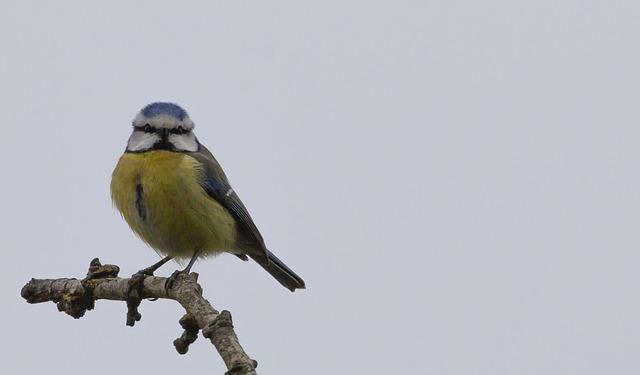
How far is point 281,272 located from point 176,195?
1.23 m

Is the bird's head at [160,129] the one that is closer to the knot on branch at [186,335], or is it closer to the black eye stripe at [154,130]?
the black eye stripe at [154,130]

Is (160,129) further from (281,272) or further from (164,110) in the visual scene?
(281,272)

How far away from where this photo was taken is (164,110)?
6.13 metres

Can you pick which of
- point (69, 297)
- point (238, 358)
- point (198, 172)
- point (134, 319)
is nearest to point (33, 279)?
point (69, 297)

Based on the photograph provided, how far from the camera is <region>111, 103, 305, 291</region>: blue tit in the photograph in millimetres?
5730

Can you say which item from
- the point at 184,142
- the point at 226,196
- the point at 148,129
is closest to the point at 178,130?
the point at 184,142

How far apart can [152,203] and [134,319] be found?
1303mm

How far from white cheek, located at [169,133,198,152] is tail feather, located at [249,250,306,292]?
950mm

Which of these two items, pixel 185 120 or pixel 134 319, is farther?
pixel 185 120

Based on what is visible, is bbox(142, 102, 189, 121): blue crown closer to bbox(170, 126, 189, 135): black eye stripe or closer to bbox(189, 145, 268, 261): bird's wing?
bbox(170, 126, 189, 135): black eye stripe

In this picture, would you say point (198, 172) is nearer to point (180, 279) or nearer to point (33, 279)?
point (33, 279)

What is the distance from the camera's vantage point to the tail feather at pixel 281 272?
6586 mm

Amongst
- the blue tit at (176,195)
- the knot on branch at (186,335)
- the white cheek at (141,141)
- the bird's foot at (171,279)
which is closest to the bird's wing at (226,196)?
the blue tit at (176,195)

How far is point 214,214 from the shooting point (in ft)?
19.4
